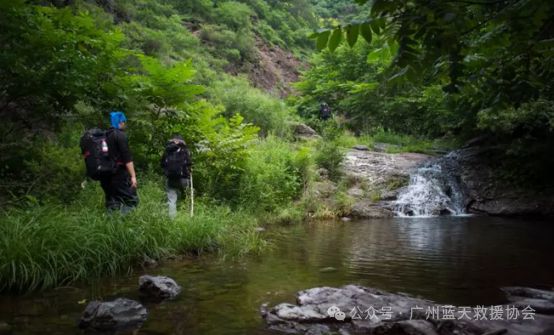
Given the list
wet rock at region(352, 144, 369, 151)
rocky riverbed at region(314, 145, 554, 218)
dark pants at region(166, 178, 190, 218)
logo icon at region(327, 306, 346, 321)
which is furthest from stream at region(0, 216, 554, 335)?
wet rock at region(352, 144, 369, 151)

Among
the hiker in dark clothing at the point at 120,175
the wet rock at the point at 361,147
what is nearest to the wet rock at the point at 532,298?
the hiker in dark clothing at the point at 120,175

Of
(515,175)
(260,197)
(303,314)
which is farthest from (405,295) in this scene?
(515,175)

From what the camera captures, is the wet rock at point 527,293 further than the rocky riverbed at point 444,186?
No

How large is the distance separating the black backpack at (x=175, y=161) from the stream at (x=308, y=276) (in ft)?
6.09

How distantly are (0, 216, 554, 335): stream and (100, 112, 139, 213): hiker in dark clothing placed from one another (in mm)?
1294

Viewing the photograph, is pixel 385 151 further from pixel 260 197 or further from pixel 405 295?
pixel 405 295

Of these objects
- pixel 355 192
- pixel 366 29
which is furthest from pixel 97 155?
pixel 355 192

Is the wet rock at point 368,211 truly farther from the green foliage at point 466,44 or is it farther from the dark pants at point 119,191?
the green foliage at point 466,44

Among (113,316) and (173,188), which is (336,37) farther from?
(173,188)

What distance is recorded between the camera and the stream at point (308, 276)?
3.97 meters

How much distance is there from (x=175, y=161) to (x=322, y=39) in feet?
20.2

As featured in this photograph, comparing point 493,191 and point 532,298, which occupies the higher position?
point 493,191

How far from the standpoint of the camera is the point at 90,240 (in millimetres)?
5461

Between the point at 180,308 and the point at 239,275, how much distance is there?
56.2 inches
